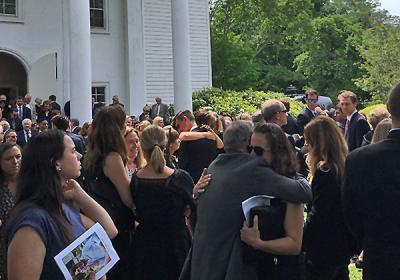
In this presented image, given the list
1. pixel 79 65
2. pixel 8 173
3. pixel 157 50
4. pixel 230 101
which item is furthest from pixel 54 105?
pixel 8 173

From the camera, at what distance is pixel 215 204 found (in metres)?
3.95

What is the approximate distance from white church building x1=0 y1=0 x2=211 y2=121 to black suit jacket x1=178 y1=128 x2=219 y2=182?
1219 cm

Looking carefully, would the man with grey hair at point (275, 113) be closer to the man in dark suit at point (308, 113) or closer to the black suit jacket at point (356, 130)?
the black suit jacket at point (356, 130)

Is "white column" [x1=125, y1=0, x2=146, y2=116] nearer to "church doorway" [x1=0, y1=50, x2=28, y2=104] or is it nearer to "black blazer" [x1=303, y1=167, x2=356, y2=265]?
"church doorway" [x1=0, y1=50, x2=28, y2=104]

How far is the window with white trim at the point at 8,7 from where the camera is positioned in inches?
880

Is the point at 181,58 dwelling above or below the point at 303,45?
below

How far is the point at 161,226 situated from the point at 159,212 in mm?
146

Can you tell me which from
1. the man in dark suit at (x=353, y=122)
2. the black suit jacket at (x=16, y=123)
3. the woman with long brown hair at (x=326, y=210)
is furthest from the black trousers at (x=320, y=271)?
the black suit jacket at (x=16, y=123)

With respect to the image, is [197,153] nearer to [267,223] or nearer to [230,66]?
[267,223]

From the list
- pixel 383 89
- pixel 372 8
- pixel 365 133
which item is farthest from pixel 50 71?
pixel 372 8

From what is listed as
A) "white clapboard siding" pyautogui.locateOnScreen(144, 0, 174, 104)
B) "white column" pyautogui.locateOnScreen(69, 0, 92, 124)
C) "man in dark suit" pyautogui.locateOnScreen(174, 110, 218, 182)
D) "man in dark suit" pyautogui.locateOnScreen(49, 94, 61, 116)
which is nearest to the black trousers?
"man in dark suit" pyautogui.locateOnScreen(174, 110, 218, 182)

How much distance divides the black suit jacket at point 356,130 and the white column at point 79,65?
10010mm

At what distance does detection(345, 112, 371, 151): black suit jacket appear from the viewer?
363 inches

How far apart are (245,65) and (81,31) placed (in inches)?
959
